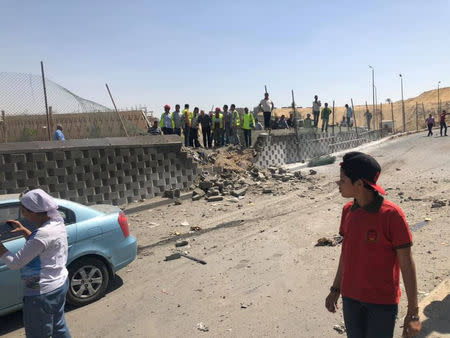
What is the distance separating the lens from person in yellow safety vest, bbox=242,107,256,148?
14.8m

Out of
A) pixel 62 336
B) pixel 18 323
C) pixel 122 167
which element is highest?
pixel 122 167

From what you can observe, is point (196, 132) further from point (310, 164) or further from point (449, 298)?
point (449, 298)

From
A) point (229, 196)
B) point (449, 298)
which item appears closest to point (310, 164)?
point (229, 196)

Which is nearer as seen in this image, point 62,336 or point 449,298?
point 62,336

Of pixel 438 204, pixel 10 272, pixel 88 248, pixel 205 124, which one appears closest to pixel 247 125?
pixel 205 124

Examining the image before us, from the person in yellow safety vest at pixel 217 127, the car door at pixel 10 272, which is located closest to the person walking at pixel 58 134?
the car door at pixel 10 272

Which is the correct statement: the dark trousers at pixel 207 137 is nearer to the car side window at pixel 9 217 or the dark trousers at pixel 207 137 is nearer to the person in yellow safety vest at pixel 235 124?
the person in yellow safety vest at pixel 235 124

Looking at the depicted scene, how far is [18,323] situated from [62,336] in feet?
6.21

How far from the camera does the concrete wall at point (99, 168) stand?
8.04 meters

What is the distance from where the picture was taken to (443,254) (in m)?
5.39

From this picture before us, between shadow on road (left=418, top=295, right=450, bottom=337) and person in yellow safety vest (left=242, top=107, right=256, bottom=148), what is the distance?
11.5 metres

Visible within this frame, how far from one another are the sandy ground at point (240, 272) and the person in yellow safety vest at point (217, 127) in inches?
215

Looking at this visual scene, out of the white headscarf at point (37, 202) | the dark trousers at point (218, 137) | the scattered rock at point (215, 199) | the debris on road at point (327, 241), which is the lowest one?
the debris on road at point (327, 241)

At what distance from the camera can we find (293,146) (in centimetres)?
1647
